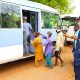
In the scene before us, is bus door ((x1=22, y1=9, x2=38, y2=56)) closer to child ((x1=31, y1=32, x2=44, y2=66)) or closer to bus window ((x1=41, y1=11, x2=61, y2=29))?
bus window ((x1=41, y1=11, x2=61, y2=29))

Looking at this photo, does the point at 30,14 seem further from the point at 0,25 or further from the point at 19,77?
the point at 19,77

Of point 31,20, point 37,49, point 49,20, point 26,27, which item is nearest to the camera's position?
point 37,49

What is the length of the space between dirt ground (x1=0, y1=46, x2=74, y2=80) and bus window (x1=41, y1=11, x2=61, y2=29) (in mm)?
2313

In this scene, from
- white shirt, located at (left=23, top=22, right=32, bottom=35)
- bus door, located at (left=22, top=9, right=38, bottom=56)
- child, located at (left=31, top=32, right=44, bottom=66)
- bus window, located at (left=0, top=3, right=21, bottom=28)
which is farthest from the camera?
bus door, located at (left=22, top=9, right=38, bottom=56)

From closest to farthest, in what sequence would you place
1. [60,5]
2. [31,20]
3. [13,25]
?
1. [13,25]
2. [31,20]
3. [60,5]

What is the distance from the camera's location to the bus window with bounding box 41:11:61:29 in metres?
12.3

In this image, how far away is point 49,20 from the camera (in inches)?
517

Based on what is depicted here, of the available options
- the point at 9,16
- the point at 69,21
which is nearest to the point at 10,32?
the point at 9,16

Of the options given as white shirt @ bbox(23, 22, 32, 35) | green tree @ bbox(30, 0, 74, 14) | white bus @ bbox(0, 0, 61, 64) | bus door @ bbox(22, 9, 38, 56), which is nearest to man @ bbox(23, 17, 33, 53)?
white shirt @ bbox(23, 22, 32, 35)

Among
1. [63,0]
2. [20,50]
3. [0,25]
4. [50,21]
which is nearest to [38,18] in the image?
[50,21]

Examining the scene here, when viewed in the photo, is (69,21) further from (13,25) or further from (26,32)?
(13,25)

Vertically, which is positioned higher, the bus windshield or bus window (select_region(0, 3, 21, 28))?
bus window (select_region(0, 3, 21, 28))

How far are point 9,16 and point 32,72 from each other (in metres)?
2.29

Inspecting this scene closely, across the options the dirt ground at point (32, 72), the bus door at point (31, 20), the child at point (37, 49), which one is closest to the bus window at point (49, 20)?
the bus door at point (31, 20)
